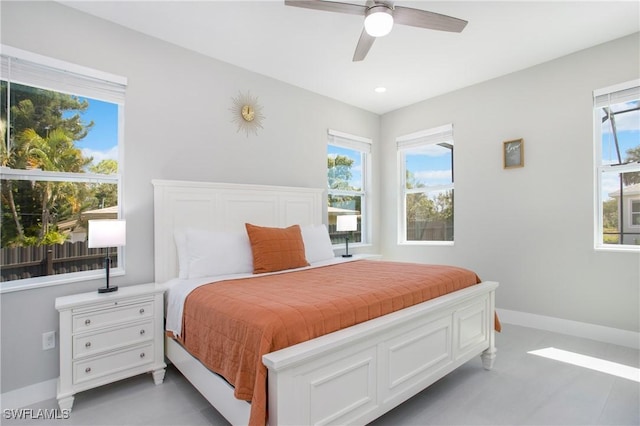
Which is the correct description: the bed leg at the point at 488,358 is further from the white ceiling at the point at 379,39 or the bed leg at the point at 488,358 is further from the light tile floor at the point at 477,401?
the white ceiling at the point at 379,39

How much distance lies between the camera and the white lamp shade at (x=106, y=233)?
220 cm

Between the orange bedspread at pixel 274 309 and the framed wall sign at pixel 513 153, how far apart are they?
5.95 ft

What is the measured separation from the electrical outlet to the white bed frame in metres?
0.77

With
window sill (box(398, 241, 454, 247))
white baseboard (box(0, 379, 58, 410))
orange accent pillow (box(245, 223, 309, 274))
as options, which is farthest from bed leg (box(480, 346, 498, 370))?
white baseboard (box(0, 379, 58, 410))

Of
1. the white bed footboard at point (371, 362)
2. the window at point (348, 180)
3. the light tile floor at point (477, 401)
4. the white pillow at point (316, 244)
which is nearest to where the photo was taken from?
the white bed footboard at point (371, 362)

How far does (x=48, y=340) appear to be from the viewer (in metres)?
2.28

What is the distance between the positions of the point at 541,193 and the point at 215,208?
3.38m

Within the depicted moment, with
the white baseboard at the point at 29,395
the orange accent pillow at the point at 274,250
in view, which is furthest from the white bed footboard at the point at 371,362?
the white baseboard at the point at 29,395

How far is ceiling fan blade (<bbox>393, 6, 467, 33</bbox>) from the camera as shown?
6.52 feet

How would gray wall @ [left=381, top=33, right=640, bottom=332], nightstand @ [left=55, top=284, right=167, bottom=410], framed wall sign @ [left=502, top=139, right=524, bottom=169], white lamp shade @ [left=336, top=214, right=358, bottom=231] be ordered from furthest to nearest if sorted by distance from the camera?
white lamp shade @ [left=336, top=214, right=358, bottom=231], framed wall sign @ [left=502, top=139, right=524, bottom=169], gray wall @ [left=381, top=33, right=640, bottom=332], nightstand @ [left=55, top=284, right=167, bottom=410]

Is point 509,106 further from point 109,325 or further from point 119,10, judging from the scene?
point 109,325

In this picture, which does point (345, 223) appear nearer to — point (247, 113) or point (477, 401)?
point (247, 113)

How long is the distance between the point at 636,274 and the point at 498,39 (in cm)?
244

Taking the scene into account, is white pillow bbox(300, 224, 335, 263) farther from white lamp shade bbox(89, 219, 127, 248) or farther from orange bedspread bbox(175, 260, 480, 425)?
white lamp shade bbox(89, 219, 127, 248)
